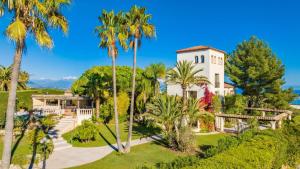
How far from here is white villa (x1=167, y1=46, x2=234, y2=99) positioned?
36.7m

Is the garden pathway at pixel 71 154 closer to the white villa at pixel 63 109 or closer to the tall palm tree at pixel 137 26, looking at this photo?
the white villa at pixel 63 109

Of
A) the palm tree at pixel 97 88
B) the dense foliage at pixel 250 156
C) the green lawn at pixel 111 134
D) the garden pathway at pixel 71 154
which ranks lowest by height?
the garden pathway at pixel 71 154

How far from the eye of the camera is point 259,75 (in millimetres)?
39812

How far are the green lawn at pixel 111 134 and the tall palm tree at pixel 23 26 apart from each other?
13428mm

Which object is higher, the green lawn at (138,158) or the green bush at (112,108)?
the green bush at (112,108)

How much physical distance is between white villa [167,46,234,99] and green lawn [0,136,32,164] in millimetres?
22591

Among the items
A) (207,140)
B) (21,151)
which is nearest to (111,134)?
(21,151)

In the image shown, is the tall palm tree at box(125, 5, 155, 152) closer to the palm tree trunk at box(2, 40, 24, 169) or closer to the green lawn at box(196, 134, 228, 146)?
the palm tree trunk at box(2, 40, 24, 169)

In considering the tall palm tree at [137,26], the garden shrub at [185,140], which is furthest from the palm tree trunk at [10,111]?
the garden shrub at [185,140]

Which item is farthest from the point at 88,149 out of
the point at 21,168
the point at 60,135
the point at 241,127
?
the point at 241,127

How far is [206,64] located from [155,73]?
732 cm

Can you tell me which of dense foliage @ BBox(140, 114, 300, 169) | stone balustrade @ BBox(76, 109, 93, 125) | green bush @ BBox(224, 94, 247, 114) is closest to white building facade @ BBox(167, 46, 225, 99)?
green bush @ BBox(224, 94, 247, 114)

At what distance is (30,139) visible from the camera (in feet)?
67.3

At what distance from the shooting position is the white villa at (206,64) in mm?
36719
